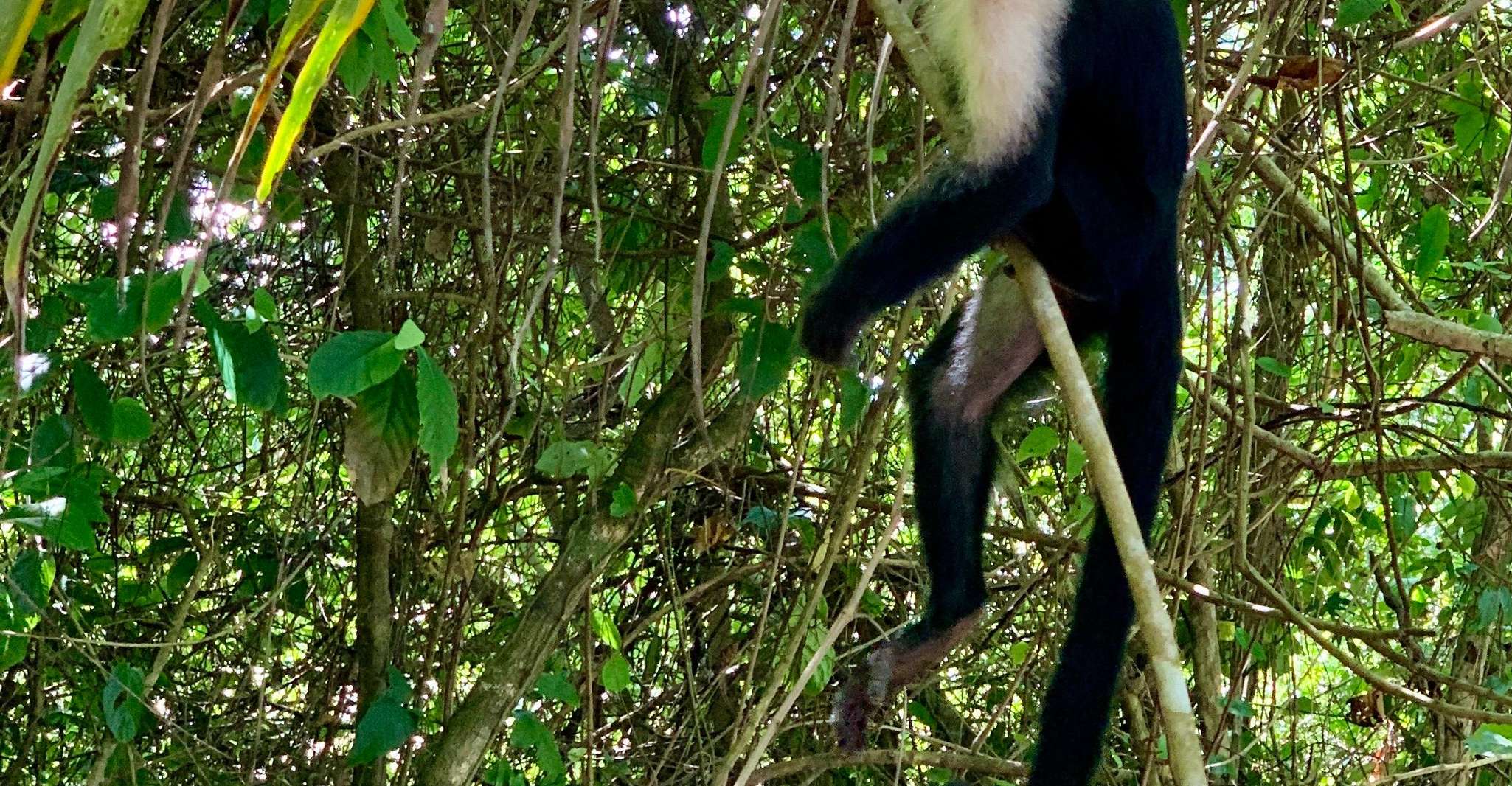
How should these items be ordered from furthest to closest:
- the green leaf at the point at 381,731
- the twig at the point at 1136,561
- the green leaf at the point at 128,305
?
the green leaf at the point at 381,731 < the green leaf at the point at 128,305 < the twig at the point at 1136,561

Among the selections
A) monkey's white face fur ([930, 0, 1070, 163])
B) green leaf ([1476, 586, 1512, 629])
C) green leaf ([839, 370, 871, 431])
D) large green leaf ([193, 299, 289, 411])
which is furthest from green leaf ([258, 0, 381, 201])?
green leaf ([1476, 586, 1512, 629])

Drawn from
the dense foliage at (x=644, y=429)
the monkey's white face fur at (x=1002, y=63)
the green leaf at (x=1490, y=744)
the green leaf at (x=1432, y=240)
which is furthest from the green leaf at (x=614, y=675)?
the green leaf at (x=1432, y=240)

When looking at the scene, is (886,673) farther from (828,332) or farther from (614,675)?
(828,332)

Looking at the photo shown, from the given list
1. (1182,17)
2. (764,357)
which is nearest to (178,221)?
(764,357)

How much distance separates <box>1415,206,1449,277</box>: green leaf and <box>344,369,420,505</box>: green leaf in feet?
6.60

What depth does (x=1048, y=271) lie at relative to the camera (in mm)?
2297

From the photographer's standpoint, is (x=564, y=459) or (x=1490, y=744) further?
(x=564, y=459)

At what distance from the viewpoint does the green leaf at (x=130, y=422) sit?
199 cm

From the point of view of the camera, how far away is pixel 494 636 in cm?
294

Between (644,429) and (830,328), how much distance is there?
0.73 meters

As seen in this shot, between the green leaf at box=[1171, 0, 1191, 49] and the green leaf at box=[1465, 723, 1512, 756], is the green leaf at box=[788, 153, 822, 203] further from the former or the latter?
the green leaf at box=[1465, 723, 1512, 756]

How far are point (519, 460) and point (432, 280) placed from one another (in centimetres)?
47

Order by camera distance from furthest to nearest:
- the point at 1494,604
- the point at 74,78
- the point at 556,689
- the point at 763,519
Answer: the point at 1494,604 < the point at 763,519 < the point at 556,689 < the point at 74,78

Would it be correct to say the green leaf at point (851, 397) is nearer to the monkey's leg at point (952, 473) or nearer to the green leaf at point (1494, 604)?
the monkey's leg at point (952, 473)
